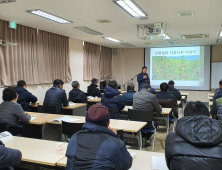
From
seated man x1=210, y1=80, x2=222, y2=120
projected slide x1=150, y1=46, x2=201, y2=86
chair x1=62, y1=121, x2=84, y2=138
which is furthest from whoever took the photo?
projected slide x1=150, y1=46, x2=201, y2=86

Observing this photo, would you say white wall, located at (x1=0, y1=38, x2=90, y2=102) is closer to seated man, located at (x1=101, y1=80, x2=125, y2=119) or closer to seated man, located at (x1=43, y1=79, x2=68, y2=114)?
seated man, located at (x1=43, y1=79, x2=68, y2=114)

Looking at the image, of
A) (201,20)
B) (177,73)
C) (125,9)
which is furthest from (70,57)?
(177,73)

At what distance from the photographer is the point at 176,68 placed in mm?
9586

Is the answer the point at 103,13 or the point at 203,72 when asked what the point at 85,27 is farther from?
the point at 203,72

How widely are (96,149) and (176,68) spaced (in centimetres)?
883

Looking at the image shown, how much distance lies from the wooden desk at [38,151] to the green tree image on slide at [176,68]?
820 cm

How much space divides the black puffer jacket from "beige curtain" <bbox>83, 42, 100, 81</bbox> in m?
7.02

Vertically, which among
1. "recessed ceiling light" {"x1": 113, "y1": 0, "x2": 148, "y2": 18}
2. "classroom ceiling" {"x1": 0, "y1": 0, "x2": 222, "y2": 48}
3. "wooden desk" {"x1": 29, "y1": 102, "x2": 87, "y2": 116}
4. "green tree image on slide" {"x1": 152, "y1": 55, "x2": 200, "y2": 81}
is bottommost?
"wooden desk" {"x1": 29, "y1": 102, "x2": 87, "y2": 116}

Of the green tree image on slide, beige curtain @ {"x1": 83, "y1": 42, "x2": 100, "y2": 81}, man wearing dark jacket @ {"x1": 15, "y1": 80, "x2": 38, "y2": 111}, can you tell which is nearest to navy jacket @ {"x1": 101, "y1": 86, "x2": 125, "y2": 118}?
man wearing dark jacket @ {"x1": 15, "y1": 80, "x2": 38, "y2": 111}

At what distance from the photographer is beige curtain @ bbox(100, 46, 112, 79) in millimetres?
9648

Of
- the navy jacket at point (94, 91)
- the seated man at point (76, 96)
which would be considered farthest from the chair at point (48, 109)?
the navy jacket at point (94, 91)

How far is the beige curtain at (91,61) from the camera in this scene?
326 inches

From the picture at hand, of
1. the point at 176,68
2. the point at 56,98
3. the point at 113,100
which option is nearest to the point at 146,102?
the point at 113,100

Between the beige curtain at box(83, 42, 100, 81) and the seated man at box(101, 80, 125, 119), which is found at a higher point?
the beige curtain at box(83, 42, 100, 81)
